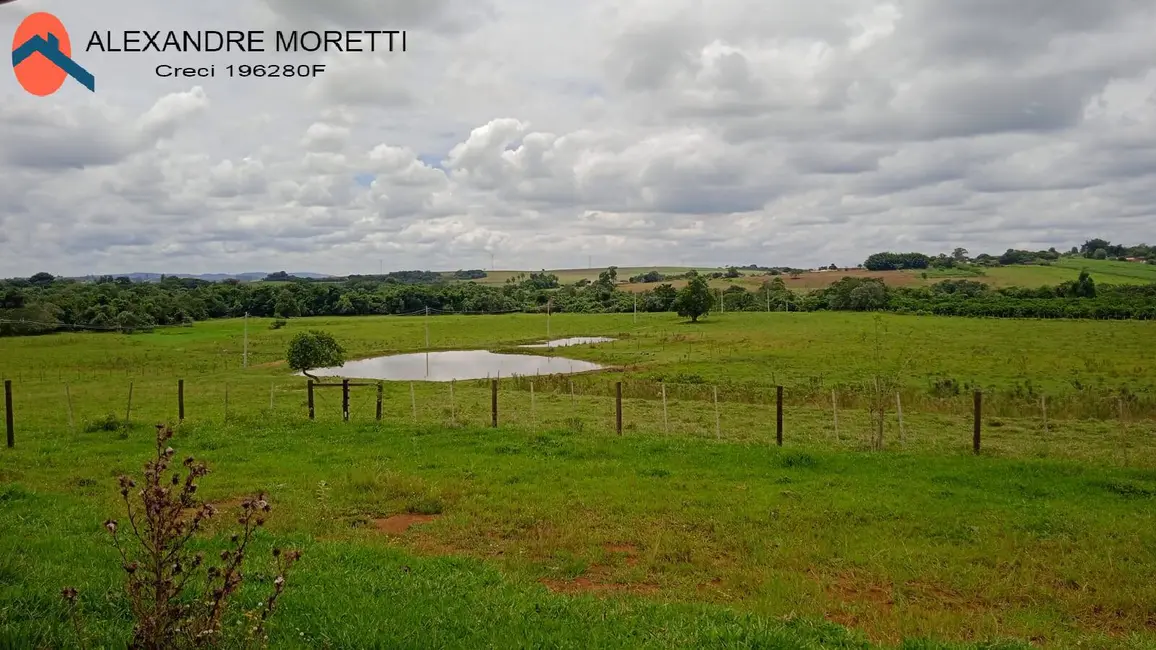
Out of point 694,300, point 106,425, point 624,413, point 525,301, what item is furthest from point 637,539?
point 525,301

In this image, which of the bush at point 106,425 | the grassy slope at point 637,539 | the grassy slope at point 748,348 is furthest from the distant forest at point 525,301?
the grassy slope at point 637,539

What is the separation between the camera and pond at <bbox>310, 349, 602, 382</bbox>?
159 feet

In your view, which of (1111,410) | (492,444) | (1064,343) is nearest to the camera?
(492,444)

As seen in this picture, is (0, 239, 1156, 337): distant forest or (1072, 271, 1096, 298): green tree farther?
(1072, 271, 1096, 298): green tree

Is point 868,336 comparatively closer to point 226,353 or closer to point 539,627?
point 226,353

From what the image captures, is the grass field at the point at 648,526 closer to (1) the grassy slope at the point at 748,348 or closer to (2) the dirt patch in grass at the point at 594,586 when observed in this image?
(2) the dirt patch in grass at the point at 594,586

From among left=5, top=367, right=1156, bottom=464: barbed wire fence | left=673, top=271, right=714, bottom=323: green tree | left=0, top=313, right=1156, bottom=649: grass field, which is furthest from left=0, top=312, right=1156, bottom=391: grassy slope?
left=0, top=313, right=1156, bottom=649: grass field

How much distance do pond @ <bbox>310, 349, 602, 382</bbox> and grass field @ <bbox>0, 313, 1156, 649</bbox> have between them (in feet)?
65.4

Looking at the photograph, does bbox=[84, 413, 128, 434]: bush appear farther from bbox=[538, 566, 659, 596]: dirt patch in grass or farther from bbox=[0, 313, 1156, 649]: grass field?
bbox=[538, 566, 659, 596]: dirt patch in grass

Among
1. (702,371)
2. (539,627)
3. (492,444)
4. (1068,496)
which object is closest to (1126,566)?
(1068,496)

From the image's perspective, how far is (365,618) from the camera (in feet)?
19.7

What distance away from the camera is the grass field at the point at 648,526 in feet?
21.0

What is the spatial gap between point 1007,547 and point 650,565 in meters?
5.27

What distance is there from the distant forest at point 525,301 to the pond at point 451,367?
2665cm
